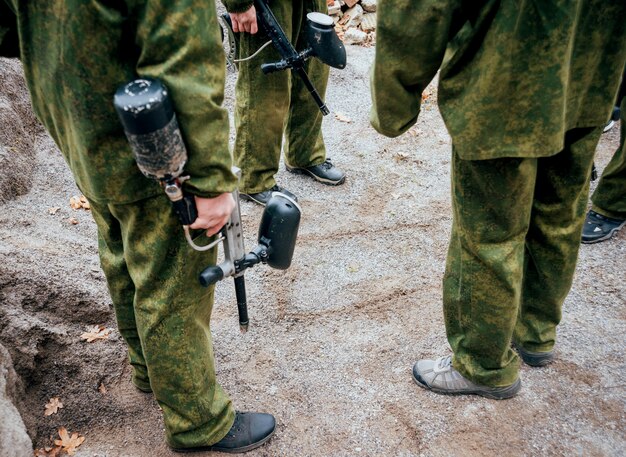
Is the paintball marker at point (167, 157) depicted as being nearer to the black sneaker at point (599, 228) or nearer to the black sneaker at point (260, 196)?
the black sneaker at point (260, 196)

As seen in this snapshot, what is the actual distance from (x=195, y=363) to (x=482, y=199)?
113cm

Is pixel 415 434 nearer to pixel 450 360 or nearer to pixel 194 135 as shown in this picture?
pixel 450 360

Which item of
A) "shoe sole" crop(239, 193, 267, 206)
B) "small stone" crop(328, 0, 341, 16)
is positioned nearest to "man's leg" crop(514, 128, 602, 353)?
"shoe sole" crop(239, 193, 267, 206)

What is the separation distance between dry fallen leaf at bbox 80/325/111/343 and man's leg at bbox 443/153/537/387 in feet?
5.11

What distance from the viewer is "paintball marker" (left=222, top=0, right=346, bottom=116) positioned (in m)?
3.06

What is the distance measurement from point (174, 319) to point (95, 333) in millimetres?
983

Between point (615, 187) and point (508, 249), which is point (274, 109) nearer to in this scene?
point (508, 249)

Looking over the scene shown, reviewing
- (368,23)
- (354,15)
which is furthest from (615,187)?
(354,15)

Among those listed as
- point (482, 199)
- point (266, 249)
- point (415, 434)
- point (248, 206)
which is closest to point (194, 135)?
point (266, 249)

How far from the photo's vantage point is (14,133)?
395cm

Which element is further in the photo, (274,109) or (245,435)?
(274,109)

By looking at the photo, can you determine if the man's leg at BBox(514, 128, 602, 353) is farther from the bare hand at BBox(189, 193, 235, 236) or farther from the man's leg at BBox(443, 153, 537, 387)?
the bare hand at BBox(189, 193, 235, 236)

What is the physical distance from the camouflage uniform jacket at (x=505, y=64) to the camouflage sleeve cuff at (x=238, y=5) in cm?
143

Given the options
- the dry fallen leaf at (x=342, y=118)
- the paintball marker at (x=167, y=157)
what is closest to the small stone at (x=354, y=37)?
the dry fallen leaf at (x=342, y=118)
